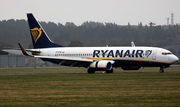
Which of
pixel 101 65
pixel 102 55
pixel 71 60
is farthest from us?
pixel 71 60

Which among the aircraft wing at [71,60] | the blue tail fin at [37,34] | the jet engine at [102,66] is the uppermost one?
the blue tail fin at [37,34]

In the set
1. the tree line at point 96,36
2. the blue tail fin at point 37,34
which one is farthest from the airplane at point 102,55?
the tree line at point 96,36

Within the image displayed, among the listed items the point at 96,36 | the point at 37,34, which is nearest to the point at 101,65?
the point at 37,34

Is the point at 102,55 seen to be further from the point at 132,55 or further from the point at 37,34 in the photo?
the point at 37,34

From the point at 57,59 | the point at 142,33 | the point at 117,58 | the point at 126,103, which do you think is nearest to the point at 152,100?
the point at 126,103

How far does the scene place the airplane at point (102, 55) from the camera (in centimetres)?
4284

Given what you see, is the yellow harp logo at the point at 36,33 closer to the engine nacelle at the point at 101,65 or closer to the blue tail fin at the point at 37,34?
the blue tail fin at the point at 37,34

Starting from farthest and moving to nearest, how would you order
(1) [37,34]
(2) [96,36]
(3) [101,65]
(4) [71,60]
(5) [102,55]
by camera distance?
(2) [96,36]
(1) [37,34]
(4) [71,60]
(5) [102,55]
(3) [101,65]

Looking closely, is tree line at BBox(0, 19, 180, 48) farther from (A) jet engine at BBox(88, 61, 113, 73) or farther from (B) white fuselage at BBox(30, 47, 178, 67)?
(A) jet engine at BBox(88, 61, 113, 73)

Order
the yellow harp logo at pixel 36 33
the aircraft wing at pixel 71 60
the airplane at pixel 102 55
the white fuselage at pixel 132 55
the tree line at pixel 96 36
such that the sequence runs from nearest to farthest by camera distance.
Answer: the white fuselage at pixel 132 55, the airplane at pixel 102 55, the aircraft wing at pixel 71 60, the yellow harp logo at pixel 36 33, the tree line at pixel 96 36

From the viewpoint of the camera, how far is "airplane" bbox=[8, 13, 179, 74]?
42.8 m

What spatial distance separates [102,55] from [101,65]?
8.52 feet

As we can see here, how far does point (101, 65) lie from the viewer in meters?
43.5

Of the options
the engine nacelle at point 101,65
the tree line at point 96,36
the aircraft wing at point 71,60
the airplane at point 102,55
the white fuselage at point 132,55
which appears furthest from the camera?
the tree line at point 96,36
